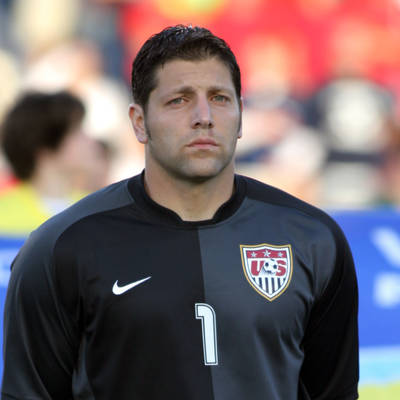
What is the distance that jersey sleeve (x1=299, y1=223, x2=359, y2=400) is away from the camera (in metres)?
2.61

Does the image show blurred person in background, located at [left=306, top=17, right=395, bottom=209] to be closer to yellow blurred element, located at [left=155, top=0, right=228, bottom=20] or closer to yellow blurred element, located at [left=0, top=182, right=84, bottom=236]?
yellow blurred element, located at [left=155, top=0, right=228, bottom=20]

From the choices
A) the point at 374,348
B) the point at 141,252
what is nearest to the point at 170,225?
the point at 141,252

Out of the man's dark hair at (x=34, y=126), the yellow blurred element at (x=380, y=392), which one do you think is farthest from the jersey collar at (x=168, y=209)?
the man's dark hair at (x=34, y=126)

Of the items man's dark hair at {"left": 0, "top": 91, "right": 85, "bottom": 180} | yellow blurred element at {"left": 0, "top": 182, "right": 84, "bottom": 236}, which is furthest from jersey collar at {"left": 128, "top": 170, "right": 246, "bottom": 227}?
man's dark hair at {"left": 0, "top": 91, "right": 85, "bottom": 180}

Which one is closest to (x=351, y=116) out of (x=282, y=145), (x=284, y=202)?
(x=282, y=145)

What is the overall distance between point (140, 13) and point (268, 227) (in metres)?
8.36

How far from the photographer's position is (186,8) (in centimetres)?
1079

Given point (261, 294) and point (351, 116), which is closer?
point (261, 294)

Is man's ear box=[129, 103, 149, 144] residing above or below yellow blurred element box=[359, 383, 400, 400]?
above

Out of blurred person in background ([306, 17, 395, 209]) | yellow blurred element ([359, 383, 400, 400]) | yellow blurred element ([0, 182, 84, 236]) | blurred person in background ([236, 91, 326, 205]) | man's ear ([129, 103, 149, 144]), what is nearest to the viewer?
man's ear ([129, 103, 149, 144])

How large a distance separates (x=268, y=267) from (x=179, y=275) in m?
0.26

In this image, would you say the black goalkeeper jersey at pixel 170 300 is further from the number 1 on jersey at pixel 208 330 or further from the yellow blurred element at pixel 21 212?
the yellow blurred element at pixel 21 212

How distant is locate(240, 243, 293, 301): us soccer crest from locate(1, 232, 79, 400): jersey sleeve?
0.52 meters

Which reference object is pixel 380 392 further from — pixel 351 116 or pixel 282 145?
pixel 351 116
